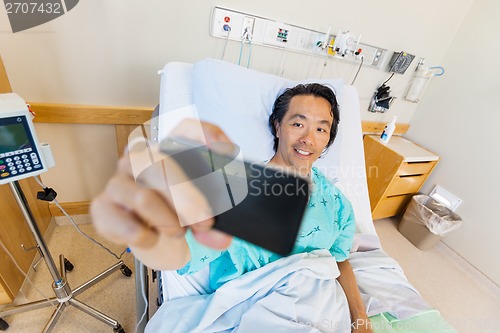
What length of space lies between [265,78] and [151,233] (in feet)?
2.64

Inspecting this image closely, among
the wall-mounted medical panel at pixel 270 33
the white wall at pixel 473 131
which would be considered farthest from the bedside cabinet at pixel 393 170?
the wall-mounted medical panel at pixel 270 33

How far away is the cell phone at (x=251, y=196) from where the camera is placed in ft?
0.68

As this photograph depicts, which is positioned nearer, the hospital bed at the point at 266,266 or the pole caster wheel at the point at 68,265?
the hospital bed at the point at 266,266

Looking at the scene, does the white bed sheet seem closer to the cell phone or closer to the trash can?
the cell phone

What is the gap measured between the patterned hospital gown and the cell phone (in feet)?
1.04

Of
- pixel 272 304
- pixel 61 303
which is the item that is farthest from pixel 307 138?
pixel 61 303

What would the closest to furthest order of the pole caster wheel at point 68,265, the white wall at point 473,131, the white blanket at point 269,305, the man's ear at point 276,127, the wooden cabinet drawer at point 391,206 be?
1. the white blanket at point 269,305
2. the man's ear at point 276,127
3. the pole caster wheel at point 68,265
4. the white wall at point 473,131
5. the wooden cabinet drawer at point 391,206

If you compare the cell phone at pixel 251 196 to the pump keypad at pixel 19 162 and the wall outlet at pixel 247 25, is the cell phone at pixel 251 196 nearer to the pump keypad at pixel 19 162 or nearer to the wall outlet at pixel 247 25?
the pump keypad at pixel 19 162

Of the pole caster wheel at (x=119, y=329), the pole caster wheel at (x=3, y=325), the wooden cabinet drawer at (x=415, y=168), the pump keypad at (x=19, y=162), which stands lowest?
the pole caster wheel at (x=3, y=325)

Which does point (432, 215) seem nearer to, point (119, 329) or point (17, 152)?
point (119, 329)

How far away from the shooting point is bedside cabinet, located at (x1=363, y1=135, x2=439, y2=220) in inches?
56.9

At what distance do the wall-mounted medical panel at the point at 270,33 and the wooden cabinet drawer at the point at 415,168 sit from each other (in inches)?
27.7

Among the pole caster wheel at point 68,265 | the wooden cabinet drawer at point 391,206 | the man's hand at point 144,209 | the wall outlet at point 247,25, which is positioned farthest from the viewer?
the wooden cabinet drawer at point 391,206

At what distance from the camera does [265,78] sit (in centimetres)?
89
